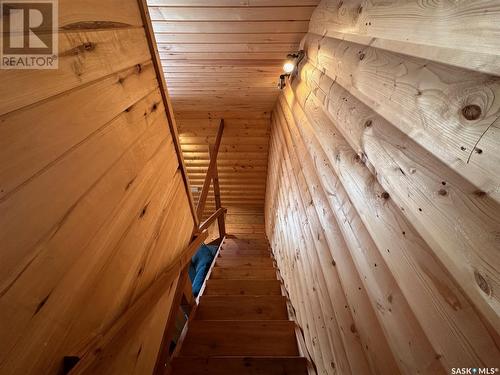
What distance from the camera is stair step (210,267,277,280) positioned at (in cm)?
335

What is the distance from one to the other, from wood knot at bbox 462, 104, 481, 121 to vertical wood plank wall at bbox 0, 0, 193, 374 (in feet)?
3.33

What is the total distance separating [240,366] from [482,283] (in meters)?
1.73

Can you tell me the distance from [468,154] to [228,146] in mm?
4866

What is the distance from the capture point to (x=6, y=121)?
17.6 inches

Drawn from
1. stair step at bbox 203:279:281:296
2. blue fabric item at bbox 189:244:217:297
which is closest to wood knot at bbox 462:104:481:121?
stair step at bbox 203:279:281:296

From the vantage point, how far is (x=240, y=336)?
1.96m

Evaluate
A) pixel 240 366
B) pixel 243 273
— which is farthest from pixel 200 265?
pixel 240 366

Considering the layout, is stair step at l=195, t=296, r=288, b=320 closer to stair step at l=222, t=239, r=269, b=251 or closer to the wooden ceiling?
stair step at l=222, t=239, r=269, b=251

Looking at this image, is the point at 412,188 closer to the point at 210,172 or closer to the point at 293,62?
the point at 293,62

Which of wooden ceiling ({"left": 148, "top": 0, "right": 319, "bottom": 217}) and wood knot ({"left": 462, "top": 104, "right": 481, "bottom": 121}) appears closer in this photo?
wood knot ({"left": 462, "top": 104, "right": 481, "bottom": 121})

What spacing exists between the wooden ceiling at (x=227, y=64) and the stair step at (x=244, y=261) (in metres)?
2.42

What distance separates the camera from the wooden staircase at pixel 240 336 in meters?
1.62

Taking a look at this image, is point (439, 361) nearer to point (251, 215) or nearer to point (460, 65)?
point (460, 65)

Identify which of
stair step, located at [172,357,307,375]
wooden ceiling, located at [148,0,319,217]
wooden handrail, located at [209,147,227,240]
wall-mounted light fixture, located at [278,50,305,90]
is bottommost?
stair step, located at [172,357,307,375]
